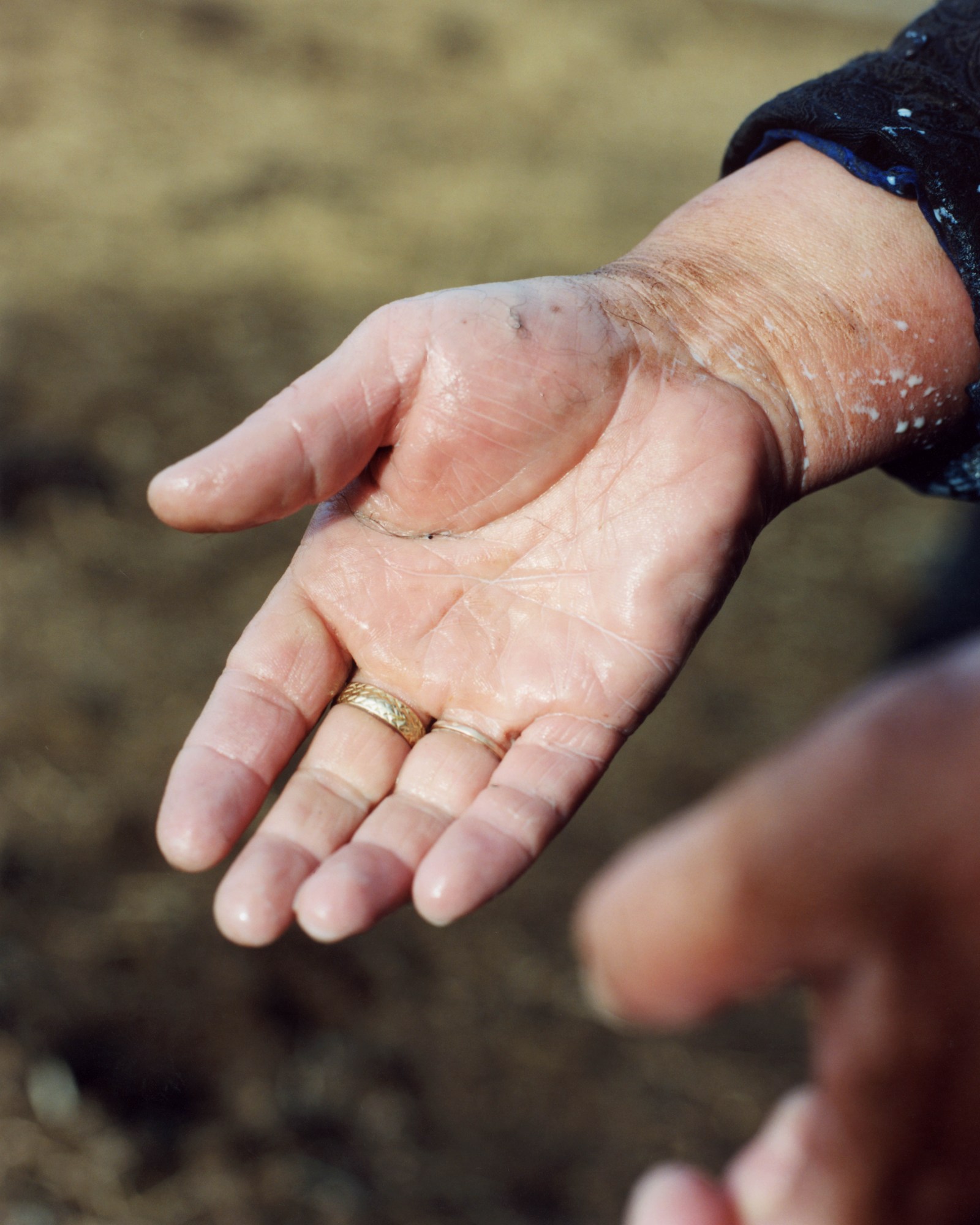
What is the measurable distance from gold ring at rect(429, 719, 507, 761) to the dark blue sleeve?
3.09 feet

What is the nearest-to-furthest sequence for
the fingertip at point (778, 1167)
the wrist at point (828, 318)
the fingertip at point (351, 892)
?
the fingertip at point (778, 1167), the fingertip at point (351, 892), the wrist at point (828, 318)

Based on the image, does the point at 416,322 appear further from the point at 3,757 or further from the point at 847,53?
the point at 847,53

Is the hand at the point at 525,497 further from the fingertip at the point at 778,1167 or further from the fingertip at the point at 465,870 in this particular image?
the fingertip at the point at 778,1167

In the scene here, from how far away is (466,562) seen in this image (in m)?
1.73

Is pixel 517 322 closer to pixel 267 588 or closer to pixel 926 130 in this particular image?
pixel 926 130

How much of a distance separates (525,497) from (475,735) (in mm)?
425

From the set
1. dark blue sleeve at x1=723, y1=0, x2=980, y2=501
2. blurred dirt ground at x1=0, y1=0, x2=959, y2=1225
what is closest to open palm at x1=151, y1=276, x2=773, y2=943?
dark blue sleeve at x1=723, y1=0, x2=980, y2=501

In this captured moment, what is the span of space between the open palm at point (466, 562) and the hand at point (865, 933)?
0.71 meters

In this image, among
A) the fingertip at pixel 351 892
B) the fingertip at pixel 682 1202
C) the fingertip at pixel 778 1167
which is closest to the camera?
the fingertip at pixel 778 1167

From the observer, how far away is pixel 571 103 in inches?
242

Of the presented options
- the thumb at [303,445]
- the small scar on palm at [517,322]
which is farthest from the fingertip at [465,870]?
the small scar on palm at [517,322]

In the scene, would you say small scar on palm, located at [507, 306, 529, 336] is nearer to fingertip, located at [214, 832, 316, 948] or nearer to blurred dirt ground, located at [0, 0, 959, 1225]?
fingertip, located at [214, 832, 316, 948]

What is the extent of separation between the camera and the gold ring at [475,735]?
1.59 meters

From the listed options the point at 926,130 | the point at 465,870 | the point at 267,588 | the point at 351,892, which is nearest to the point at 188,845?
the point at 351,892
